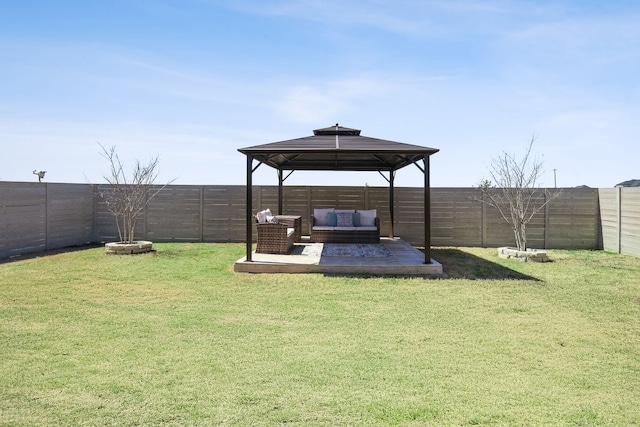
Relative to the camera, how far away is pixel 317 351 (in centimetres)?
395

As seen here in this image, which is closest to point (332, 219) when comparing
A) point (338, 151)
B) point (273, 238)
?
point (273, 238)

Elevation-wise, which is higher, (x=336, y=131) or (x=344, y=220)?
(x=336, y=131)

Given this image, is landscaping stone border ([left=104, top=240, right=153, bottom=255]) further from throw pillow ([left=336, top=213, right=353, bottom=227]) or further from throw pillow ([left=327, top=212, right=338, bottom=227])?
throw pillow ([left=336, top=213, right=353, bottom=227])

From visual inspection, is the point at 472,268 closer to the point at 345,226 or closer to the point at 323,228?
the point at 345,226

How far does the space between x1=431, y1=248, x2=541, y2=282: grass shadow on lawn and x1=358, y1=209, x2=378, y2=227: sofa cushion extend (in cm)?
198

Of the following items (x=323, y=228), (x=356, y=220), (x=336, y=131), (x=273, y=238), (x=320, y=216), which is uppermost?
→ (x=336, y=131)

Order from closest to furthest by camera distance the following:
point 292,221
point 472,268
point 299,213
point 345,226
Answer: point 472,268
point 292,221
point 345,226
point 299,213

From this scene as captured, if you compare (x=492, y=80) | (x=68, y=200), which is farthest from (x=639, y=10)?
(x=68, y=200)

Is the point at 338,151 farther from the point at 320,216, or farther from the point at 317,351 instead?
the point at 317,351

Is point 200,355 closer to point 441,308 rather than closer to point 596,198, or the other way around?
point 441,308

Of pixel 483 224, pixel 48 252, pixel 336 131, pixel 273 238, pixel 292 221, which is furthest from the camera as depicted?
pixel 483 224

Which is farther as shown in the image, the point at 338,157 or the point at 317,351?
the point at 338,157

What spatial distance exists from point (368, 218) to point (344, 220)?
769 millimetres

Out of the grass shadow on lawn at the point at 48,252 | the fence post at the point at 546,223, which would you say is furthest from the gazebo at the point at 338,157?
the grass shadow on lawn at the point at 48,252
